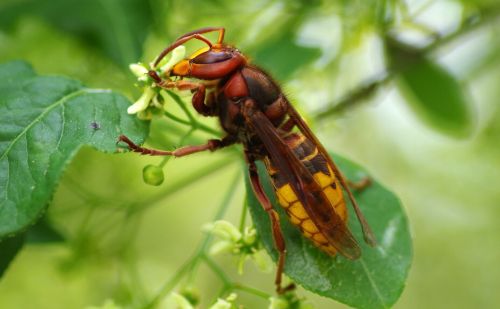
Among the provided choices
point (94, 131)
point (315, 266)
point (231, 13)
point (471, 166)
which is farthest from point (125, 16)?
point (471, 166)

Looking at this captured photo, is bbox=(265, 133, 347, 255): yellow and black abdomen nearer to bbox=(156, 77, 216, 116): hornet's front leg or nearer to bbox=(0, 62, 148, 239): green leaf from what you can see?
bbox=(156, 77, 216, 116): hornet's front leg

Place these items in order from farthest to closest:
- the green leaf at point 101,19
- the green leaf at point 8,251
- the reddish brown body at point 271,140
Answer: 1. the green leaf at point 101,19
2. the reddish brown body at point 271,140
3. the green leaf at point 8,251

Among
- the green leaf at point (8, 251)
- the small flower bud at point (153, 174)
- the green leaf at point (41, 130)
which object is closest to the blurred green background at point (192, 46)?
the small flower bud at point (153, 174)

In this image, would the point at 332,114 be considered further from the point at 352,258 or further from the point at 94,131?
the point at 94,131

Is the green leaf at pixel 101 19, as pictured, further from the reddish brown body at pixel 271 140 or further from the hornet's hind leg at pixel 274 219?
the hornet's hind leg at pixel 274 219

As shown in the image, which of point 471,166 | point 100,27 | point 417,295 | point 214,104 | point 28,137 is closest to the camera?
point 28,137

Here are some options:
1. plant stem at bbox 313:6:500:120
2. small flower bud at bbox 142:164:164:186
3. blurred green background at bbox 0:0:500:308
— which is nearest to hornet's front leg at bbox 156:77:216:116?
blurred green background at bbox 0:0:500:308
